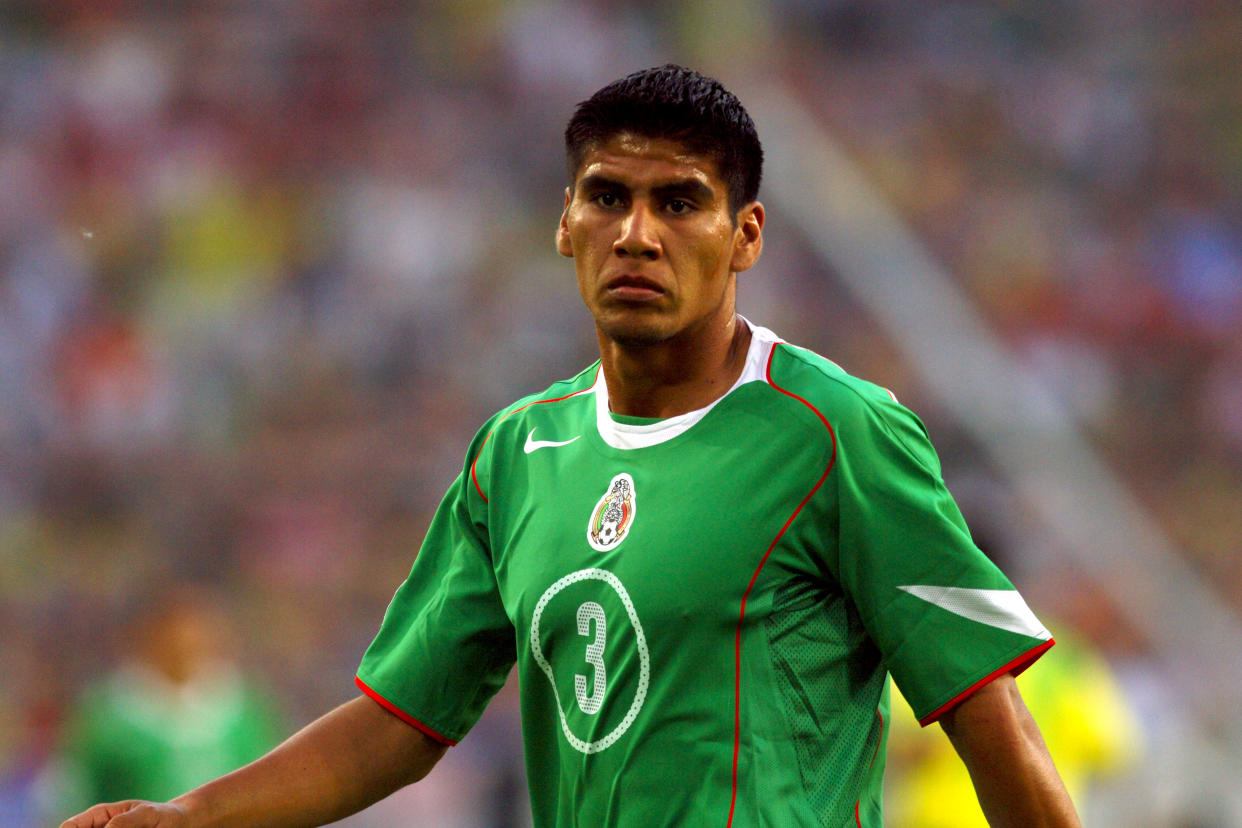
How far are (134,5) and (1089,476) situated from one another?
6693mm

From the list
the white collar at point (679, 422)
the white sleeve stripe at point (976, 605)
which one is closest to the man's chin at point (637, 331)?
the white collar at point (679, 422)

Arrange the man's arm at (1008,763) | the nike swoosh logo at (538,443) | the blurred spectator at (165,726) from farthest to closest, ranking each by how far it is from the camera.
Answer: the blurred spectator at (165,726) < the nike swoosh logo at (538,443) < the man's arm at (1008,763)

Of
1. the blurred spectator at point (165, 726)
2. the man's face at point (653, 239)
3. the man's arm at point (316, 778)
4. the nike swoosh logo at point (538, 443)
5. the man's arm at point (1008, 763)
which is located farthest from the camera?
the blurred spectator at point (165, 726)

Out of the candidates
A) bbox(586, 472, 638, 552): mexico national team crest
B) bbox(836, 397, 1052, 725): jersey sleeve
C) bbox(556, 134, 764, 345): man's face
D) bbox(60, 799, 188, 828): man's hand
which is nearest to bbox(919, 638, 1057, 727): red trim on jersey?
bbox(836, 397, 1052, 725): jersey sleeve

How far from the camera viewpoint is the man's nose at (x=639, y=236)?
7.97 feet

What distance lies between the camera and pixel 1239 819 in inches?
293

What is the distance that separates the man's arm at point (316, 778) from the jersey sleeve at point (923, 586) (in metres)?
0.85

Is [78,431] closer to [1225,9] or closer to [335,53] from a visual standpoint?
[335,53]

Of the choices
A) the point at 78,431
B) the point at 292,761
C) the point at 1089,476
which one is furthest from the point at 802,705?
the point at 78,431

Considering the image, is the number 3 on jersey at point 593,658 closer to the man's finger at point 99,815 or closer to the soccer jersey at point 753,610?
the soccer jersey at point 753,610

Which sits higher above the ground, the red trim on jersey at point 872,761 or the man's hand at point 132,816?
the man's hand at point 132,816

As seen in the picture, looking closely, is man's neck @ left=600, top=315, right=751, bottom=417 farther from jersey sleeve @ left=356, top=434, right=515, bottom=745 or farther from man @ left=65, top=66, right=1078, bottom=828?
jersey sleeve @ left=356, top=434, right=515, bottom=745

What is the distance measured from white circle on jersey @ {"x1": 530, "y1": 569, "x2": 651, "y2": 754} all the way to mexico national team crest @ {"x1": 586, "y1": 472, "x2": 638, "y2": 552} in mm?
49

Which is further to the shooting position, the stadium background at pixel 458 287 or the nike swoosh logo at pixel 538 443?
the stadium background at pixel 458 287
